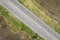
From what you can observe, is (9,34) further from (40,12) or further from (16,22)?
(40,12)

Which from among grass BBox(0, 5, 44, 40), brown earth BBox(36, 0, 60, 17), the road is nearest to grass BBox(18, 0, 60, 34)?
the road

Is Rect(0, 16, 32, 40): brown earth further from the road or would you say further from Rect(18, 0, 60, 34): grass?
Rect(18, 0, 60, 34): grass

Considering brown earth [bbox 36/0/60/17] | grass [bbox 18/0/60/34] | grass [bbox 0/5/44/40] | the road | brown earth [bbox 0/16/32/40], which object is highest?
brown earth [bbox 36/0/60/17]

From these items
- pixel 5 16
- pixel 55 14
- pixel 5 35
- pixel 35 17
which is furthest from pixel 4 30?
pixel 55 14

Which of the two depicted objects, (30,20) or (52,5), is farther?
(52,5)

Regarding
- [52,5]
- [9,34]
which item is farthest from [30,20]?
[52,5]

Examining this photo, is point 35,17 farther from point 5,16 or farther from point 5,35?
point 5,35
